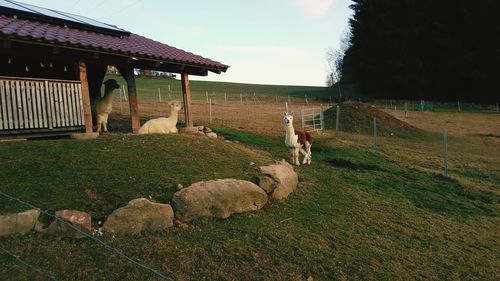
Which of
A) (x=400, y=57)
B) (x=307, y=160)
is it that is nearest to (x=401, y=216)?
(x=307, y=160)

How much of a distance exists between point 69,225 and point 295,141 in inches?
267

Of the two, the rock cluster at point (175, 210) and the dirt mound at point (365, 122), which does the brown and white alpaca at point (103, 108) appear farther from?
the dirt mound at point (365, 122)

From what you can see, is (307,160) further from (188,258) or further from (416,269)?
(188,258)

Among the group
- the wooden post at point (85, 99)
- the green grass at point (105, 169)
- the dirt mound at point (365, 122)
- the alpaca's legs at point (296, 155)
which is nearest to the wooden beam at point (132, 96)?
the wooden post at point (85, 99)

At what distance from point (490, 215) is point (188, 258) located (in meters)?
7.24

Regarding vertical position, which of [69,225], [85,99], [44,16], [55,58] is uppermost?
[44,16]

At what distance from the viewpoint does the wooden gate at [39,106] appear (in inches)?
357

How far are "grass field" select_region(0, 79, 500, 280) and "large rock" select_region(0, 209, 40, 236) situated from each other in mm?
130

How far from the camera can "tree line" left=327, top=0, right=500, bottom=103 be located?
44.3 meters

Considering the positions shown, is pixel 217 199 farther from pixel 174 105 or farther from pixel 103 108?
pixel 103 108

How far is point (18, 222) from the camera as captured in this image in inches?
208

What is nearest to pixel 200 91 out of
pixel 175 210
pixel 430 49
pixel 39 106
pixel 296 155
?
pixel 430 49

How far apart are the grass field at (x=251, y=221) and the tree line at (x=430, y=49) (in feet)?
130

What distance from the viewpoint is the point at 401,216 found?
8.05 meters
